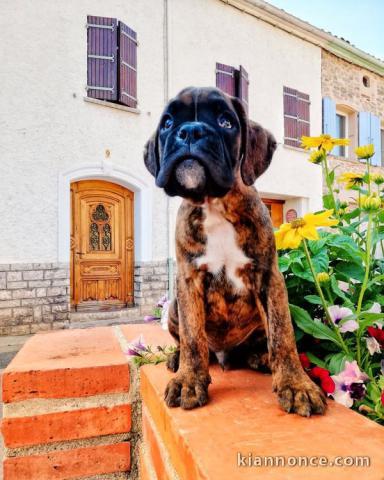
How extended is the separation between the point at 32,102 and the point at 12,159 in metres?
1.12

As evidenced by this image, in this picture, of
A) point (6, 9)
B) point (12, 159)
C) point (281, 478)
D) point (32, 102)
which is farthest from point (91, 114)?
point (281, 478)

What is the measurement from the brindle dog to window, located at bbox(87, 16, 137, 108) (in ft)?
23.6

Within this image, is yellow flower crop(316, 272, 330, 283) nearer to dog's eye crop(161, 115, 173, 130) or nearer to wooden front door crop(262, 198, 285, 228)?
Result: dog's eye crop(161, 115, 173, 130)

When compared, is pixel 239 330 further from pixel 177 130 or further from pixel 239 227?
pixel 177 130

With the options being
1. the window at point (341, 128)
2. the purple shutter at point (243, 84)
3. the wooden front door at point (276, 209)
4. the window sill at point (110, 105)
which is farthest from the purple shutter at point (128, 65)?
the window at point (341, 128)

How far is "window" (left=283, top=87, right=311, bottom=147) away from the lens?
10672mm

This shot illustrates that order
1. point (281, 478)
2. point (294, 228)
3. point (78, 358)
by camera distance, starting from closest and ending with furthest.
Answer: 1. point (281, 478)
2. point (294, 228)
3. point (78, 358)

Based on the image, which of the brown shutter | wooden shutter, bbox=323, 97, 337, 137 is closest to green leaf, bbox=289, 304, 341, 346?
the brown shutter

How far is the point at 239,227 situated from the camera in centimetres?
110

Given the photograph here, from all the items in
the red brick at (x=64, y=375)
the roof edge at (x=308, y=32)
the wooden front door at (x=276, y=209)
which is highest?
the roof edge at (x=308, y=32)

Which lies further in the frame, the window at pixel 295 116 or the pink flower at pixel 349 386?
the window at pixel 295 116

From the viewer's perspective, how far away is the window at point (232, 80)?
9430 mm

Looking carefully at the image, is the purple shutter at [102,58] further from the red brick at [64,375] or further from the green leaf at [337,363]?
the green leaf at [337,363]

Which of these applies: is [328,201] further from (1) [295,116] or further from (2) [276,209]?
(1) [295,116]
